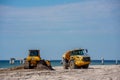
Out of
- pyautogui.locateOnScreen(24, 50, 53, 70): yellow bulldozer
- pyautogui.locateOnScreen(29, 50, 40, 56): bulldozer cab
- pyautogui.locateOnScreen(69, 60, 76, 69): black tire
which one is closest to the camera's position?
pyautogui.locateOnScreen(24, 50, 53, 70): yellow bulldozer

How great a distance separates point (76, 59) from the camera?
38594mm

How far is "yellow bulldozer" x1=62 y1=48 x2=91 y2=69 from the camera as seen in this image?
3822 cm

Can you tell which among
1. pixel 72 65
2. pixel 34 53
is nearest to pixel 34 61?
pixel 34 53

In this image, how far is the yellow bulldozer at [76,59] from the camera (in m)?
38.2

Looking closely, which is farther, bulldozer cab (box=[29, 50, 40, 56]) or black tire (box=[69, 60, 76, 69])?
black tire (box=[69, 60, 76, 69])

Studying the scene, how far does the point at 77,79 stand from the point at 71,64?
1473cm

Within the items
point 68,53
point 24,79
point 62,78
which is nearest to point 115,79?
point 62,78

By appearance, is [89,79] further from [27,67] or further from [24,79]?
[27,67]

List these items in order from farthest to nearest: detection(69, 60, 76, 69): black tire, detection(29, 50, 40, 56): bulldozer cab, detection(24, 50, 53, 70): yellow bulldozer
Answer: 1. detection(69, 60, 76, 69): black tire
2. detection(29, 50, 40, 56): bulldozer cab
3. detection(24, 50, 53, 70): yellow bulldozer

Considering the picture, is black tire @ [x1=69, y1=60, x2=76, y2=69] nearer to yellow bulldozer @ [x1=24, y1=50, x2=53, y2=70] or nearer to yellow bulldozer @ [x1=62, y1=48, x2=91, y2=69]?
yellow bulldozer @ [x1=62, y1=48, x2=91, y2=69]

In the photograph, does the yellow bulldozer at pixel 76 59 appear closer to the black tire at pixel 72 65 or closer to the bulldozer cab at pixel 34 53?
the black tire at pixel 72 65

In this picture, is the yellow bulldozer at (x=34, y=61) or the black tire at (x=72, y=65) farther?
the black tire at (x=72, y=65)

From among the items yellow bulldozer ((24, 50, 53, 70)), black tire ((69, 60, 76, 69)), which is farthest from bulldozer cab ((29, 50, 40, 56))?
black tire ((69, 60, 76, 69))

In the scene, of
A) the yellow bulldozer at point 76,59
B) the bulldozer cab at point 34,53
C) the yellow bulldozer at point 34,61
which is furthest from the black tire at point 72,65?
the bulldozer cab at point 34,53
